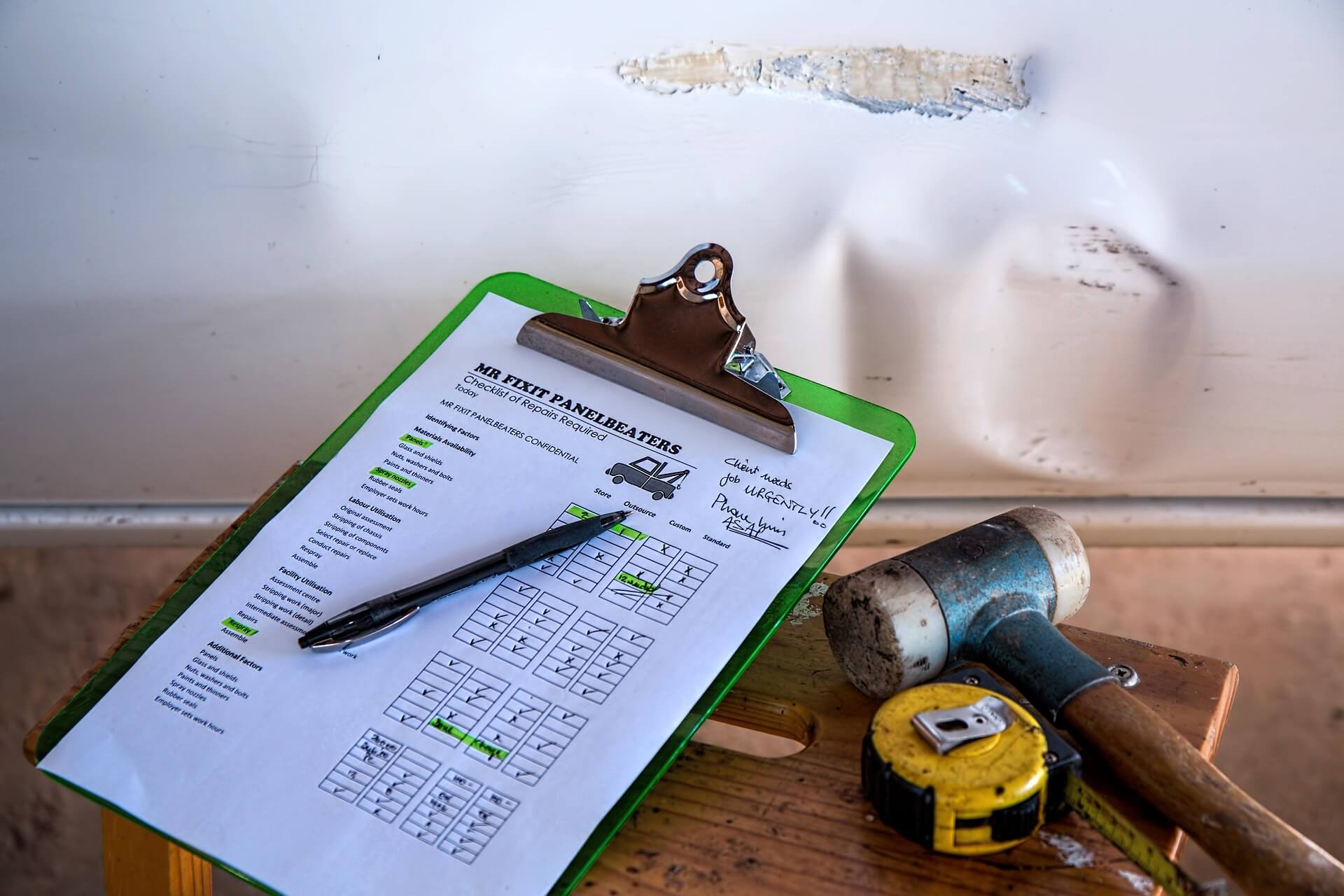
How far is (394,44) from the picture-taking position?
0.84 metres

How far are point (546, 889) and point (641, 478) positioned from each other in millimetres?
214

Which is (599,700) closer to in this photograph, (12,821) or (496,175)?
(496,175)

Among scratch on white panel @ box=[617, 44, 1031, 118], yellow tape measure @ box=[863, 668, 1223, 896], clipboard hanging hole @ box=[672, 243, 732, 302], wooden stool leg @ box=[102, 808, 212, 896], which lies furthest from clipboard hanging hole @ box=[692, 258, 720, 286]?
wooden stool leg @ box=[102, 808, 212, 896]

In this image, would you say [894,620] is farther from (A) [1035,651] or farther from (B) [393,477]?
(B) [393,477]

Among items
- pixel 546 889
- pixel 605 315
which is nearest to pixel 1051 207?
pixel 605 315

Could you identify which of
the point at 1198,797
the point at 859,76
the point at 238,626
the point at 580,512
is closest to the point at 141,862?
the point at 238,626

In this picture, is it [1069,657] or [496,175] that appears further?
[496,175]

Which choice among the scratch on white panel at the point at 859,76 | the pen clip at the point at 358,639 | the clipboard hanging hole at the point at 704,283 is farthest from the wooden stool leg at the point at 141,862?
the scratch on white panel at the point at 859,76

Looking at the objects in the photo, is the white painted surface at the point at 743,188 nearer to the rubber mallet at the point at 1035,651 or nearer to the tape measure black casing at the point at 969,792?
the rubber mallet at the point at 1035,651

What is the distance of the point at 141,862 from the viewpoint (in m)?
0.54

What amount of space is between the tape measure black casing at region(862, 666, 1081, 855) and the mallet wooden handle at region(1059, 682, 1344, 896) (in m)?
0.02

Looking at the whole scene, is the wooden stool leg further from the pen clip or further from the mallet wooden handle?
the mallet wooden handle

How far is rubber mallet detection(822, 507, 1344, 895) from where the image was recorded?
453mm

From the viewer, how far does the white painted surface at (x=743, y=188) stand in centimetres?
84
